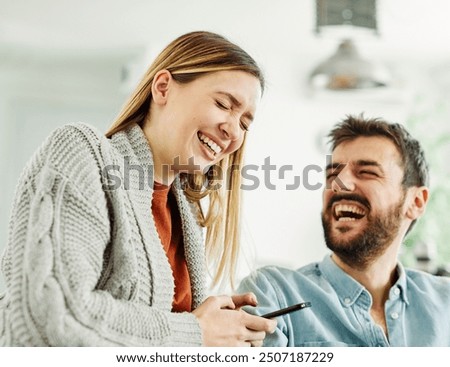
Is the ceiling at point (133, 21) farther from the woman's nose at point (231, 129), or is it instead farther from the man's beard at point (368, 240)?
the man's beard at point (368, 240)

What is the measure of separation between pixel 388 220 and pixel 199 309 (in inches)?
17.2

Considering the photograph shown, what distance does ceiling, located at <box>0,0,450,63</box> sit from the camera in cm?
126

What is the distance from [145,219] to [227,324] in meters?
0.19

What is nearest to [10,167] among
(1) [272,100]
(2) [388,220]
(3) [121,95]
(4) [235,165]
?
(3) [121,95]

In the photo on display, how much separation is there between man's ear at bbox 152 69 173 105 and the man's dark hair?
371 mm

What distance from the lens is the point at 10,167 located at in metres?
1.23

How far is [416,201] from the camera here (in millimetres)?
1211

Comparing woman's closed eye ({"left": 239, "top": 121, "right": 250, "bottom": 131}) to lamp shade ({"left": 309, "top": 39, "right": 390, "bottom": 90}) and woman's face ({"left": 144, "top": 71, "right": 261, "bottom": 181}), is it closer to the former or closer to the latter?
woman's face ({"left": 144, "top": 71, "right": 261, "bottom": 181})

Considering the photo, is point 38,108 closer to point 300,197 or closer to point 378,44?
point 300,197

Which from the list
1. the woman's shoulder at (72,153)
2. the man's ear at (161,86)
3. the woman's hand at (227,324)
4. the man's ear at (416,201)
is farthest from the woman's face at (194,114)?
the man's ear at (416,201)

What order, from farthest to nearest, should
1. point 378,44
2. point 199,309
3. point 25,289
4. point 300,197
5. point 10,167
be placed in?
point 378,44 → point 300,197 → point 10,167 → point 199,309 → point 25,289

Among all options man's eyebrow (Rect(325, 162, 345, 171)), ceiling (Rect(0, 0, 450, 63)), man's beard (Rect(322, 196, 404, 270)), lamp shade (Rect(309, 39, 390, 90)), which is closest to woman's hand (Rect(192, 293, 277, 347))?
man's beard (Rect(322, 196, 404, 270))

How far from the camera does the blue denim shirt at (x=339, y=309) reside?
108cm

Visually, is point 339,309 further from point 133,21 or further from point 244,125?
point 133,21
